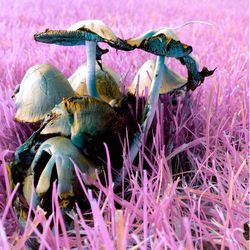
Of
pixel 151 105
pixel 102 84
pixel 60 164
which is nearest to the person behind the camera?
pixel 60 164

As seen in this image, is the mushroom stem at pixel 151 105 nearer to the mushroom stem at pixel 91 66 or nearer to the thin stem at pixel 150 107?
the thin stem at pixel 150 107

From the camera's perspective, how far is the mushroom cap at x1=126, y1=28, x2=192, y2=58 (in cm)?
72

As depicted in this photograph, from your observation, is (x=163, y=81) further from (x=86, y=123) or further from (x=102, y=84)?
(x=86, y=123)

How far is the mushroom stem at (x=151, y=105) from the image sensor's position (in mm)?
822

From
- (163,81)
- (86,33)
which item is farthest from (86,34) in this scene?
(163,81)

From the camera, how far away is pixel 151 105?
840 mm

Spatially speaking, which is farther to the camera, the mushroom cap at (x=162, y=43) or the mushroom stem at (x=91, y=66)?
the mushroom stem at (x=91, y=66)

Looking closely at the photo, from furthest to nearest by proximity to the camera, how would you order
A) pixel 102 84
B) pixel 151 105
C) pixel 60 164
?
pixel 102 84
pixel 151 105
pixel 60 164

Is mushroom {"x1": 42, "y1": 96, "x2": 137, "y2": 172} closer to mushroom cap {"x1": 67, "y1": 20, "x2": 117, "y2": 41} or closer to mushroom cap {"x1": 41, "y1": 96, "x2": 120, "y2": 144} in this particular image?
mushroom cap {"x1": 41, "y1": 96, "x2": 120, "y2": 144}

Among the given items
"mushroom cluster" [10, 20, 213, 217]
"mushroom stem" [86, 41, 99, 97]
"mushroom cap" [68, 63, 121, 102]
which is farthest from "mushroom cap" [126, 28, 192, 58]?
"mushroom cap" [68, 63, 121, 102]

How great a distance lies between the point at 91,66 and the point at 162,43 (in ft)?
0.60

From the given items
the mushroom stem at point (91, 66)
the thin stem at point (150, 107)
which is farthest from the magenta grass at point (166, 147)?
the mushroom stem at point (91, 66)

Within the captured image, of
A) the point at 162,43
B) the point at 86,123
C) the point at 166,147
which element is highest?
the point at 162,43

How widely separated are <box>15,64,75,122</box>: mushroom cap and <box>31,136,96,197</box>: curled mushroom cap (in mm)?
131
